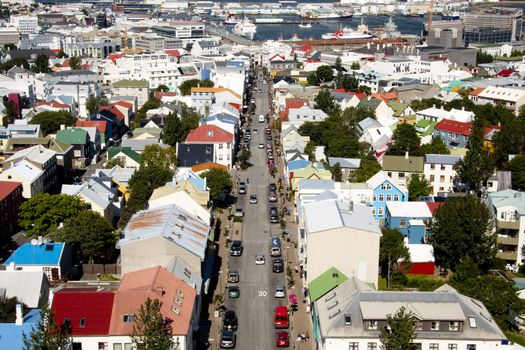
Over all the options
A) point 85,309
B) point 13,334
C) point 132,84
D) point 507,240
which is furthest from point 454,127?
point 13,334

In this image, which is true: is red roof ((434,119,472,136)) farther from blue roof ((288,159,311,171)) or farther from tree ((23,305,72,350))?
tree ((23,305,72,350))

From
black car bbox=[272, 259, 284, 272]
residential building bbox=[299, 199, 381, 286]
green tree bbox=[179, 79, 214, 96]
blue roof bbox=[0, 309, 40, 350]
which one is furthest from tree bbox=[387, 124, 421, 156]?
green tree bbox=[179, 79, 214, 96]

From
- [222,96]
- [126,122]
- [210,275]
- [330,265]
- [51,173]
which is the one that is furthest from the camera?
[222,96]

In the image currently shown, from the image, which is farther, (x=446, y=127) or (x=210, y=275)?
(x=446, y=127)

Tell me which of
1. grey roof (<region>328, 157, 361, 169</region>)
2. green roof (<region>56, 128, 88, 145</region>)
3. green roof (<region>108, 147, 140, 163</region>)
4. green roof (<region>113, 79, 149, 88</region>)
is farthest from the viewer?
green roof (<region>113, 79, 149, 88</region>)

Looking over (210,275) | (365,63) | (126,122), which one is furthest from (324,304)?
(365,63)

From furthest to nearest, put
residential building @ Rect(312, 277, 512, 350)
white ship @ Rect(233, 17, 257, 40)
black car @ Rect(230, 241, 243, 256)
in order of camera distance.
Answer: white ship @ Rect(233, 17, 257, 40) → black car @ Rect(230, 241, 243, 256) → residential building @ Rect(312, 277, 512, 350)

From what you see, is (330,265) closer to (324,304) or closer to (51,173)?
(324,304)

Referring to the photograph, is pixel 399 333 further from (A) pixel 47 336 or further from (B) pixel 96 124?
(B) pixel 96 124
